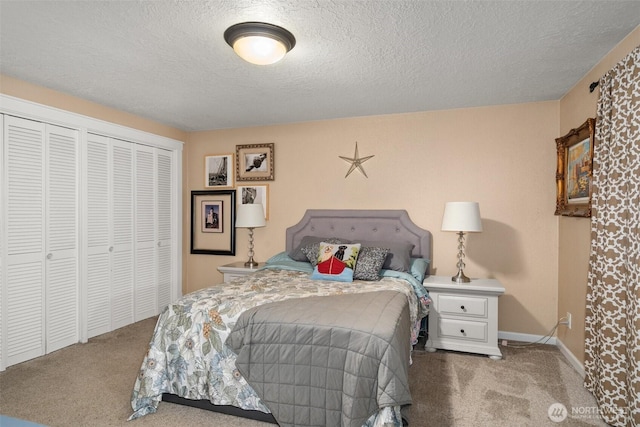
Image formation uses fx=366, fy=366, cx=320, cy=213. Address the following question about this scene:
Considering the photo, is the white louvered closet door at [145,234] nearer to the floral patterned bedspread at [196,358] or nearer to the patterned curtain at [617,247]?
the floral patterned bedspread at [196,358]

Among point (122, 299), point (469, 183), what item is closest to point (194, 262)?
point (122, 299)

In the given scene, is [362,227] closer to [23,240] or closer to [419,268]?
[419,268]

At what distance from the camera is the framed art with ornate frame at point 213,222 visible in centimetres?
476

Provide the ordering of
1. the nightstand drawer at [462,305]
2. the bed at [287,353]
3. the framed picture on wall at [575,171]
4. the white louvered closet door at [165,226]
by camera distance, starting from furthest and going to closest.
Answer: the white louvered closet door at [165,226] < the nightstand drawer at [462,305] < the framed picture on wall at [575,171] < the bed at [287,353]

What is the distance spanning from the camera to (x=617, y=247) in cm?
221

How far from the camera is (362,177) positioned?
13.7 ft

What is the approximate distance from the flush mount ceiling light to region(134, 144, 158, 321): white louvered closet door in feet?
8.32

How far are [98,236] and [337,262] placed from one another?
2460 millimetres

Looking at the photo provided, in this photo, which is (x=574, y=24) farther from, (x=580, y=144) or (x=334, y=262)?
(x=334, y=262)

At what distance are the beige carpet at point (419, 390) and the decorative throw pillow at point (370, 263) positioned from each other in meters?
0.82

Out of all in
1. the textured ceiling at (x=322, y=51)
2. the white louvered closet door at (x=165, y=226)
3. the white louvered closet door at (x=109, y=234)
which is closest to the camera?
the textured ceiling at (x=322, y=51)

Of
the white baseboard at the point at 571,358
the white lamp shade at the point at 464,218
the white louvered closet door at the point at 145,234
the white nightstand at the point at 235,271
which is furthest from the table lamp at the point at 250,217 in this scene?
the white baseboard at the point at 571,358

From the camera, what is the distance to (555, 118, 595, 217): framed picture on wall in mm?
2785

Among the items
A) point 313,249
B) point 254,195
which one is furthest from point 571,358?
point 254,195
